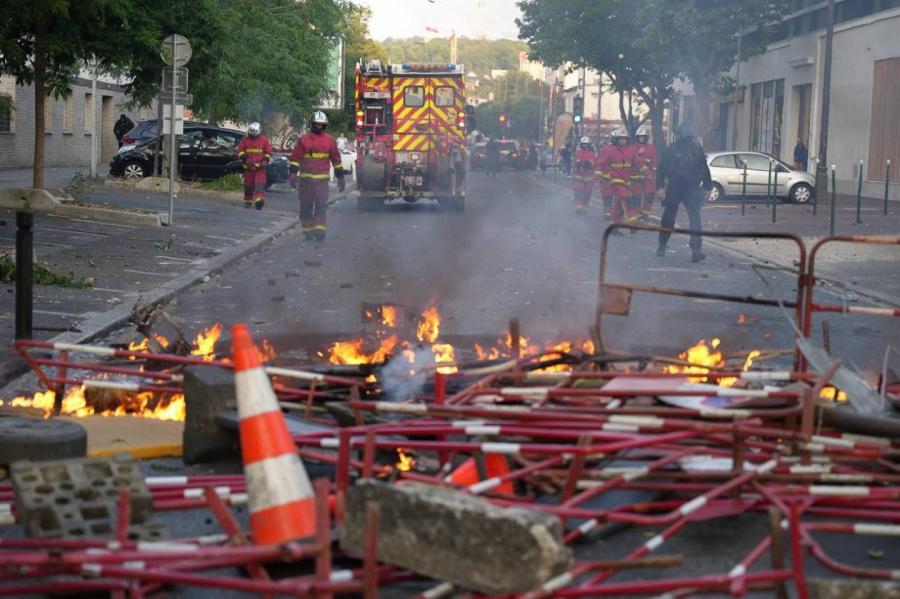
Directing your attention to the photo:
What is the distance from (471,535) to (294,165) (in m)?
16.0

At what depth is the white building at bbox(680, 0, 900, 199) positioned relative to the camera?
35.8m

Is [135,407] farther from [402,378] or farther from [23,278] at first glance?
[23,278]

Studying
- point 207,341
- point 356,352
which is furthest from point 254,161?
point 356,352

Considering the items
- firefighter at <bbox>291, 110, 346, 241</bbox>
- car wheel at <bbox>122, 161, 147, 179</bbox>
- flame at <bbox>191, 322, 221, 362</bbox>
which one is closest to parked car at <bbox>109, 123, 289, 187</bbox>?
car wheel at <bbox>122, 161, 147, 179</bbox>

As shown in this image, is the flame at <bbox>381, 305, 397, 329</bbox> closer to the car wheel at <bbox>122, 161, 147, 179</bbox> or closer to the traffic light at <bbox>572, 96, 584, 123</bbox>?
the car wheel at <bbox>122, 161, 147, 179</bbox>

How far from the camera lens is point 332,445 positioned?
4.85 meters

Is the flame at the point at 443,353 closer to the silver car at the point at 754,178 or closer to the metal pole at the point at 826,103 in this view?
the metal pole at the point at 826,103

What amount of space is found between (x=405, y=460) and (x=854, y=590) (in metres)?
2.11

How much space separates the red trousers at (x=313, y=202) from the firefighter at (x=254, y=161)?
5.13m

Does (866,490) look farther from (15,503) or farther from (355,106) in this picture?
(355,106)

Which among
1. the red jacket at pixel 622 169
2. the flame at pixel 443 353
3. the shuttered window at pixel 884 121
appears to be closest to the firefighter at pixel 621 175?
the red jacket at pixel 622 169

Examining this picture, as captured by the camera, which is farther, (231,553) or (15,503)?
(15,503)

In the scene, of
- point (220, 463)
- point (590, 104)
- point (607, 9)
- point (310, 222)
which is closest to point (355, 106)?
point (310, 222)

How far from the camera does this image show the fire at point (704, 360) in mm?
6137
